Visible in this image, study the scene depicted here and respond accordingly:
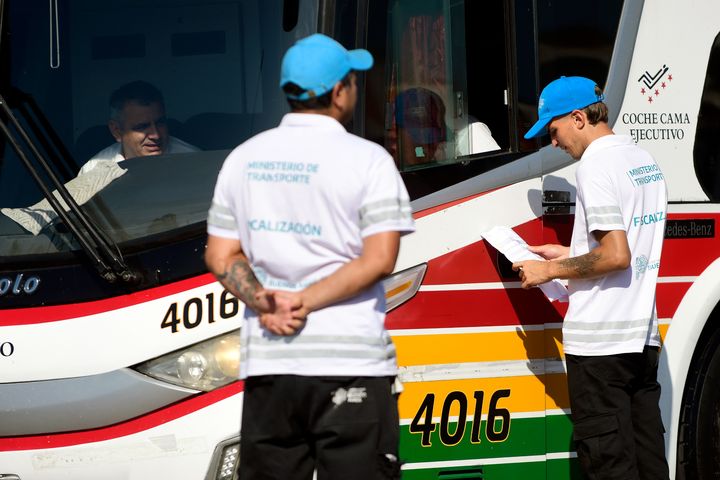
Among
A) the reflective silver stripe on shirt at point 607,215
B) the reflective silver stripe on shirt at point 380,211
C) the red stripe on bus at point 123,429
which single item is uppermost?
the reflective silver stripe on shirt at point 607,215

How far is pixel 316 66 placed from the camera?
9.83ft

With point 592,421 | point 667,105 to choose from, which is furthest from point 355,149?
point 667,105

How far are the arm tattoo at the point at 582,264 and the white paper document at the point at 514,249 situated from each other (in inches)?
6.4

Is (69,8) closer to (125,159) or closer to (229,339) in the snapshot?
(125,159)

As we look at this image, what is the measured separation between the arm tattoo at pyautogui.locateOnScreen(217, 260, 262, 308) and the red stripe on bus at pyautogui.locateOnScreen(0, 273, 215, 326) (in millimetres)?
806

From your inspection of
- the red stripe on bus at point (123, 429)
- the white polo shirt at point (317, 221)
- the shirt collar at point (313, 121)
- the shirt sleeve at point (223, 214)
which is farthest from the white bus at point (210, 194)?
the shirt collar at point (313, 121)

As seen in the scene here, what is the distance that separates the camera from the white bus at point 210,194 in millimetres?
3824

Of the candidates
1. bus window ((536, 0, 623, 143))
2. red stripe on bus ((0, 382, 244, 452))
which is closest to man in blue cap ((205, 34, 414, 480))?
red stripe on bus ((0, 382, 244, 452))

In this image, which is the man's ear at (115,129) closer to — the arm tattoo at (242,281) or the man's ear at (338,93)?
the arm tattoo at (242,281)

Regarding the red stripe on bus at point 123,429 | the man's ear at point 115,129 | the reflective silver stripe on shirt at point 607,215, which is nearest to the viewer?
the red stripe on bus at point 123,429

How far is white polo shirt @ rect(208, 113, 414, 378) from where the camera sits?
2.95 m

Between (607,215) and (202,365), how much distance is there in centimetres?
147

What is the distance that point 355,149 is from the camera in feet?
9.76

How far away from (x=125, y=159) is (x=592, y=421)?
1.92 m
